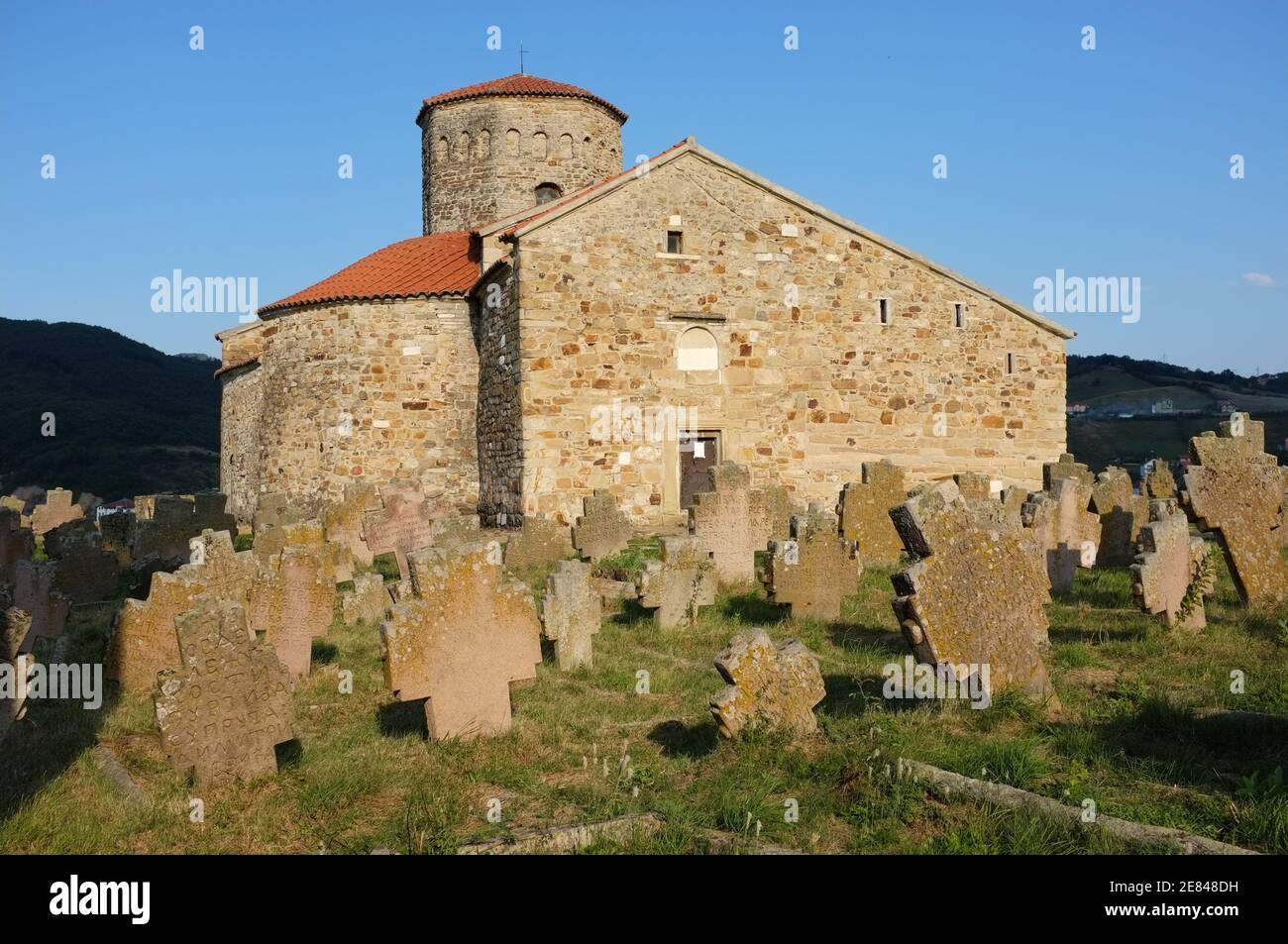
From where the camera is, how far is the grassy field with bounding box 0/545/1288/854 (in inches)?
173

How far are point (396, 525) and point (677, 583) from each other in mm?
3953

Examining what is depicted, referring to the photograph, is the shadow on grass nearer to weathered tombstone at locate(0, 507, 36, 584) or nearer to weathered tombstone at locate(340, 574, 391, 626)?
weathered tombstone at locate(340, 574, 391, 626)

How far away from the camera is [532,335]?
16438mm

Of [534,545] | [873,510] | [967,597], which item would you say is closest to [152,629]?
[534,545]

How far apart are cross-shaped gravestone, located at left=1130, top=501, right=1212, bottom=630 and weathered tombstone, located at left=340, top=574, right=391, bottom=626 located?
6.74m

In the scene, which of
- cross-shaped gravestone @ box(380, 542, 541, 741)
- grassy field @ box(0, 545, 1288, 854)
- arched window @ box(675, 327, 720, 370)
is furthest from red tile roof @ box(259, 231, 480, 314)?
cross-shaped gravestone @ box(380, 542, 541, 741)

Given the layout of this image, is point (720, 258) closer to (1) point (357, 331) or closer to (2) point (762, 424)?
(2) point (762, 424)

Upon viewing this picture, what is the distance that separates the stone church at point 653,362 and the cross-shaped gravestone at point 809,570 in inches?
299

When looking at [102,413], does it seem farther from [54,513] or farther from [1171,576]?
[1171,576]

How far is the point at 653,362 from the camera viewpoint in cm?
1723

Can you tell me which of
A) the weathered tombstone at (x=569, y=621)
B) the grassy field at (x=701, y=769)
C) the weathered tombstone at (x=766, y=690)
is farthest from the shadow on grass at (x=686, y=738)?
the weathered tombstone at (x=569, y=621)

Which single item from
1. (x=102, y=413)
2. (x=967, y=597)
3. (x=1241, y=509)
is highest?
(x=102, y=413)

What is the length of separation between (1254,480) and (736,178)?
11.3 meters

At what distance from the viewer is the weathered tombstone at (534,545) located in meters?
12.2
